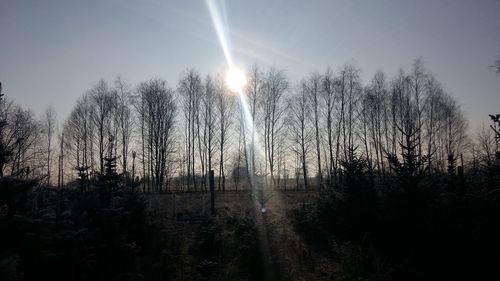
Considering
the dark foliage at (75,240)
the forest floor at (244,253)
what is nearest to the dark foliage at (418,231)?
the forest floor at (244,253)

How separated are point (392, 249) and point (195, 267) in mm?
5961

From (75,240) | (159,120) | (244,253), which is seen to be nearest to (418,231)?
(244,253)

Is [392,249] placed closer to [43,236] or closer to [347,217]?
[347,217]

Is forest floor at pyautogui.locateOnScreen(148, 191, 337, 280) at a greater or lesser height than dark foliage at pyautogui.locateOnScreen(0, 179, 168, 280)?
lesser

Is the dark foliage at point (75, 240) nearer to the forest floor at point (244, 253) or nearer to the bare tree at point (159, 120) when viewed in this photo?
the forest floor at point (244, 253)

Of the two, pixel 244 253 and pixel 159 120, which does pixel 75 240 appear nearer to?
pixel 244 253

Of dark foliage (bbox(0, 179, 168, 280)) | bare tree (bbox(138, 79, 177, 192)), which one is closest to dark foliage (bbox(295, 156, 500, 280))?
dark foliage (bbox(0, 179, 168, 280))

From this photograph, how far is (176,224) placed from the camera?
1656 cm

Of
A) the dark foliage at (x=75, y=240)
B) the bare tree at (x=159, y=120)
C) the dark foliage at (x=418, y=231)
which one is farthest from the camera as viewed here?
the bare tree at (x=159, y=120)

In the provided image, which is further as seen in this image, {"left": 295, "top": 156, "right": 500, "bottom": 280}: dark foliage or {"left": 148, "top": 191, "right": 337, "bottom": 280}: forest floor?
{"left": 148, "top": 191, "right": 337, "bottom": 280}: forest floor

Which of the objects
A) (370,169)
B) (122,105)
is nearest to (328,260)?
(370,169)

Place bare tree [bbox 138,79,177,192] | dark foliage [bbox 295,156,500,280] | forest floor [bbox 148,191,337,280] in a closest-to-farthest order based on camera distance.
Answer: dark foliage [bbox 295,156,500,280], forest floor [bbox 148,191,337,280], bare tree [bbox 138,79,177,192]

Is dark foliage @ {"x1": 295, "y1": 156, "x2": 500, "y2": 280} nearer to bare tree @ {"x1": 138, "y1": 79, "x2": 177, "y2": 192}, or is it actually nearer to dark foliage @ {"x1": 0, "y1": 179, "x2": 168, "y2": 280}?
dark foliage @ {"x1": 0, "y1": 179, "x2": 168, "y2": 280}

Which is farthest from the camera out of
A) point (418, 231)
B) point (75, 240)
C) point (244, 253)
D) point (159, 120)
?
point (159, 120)
